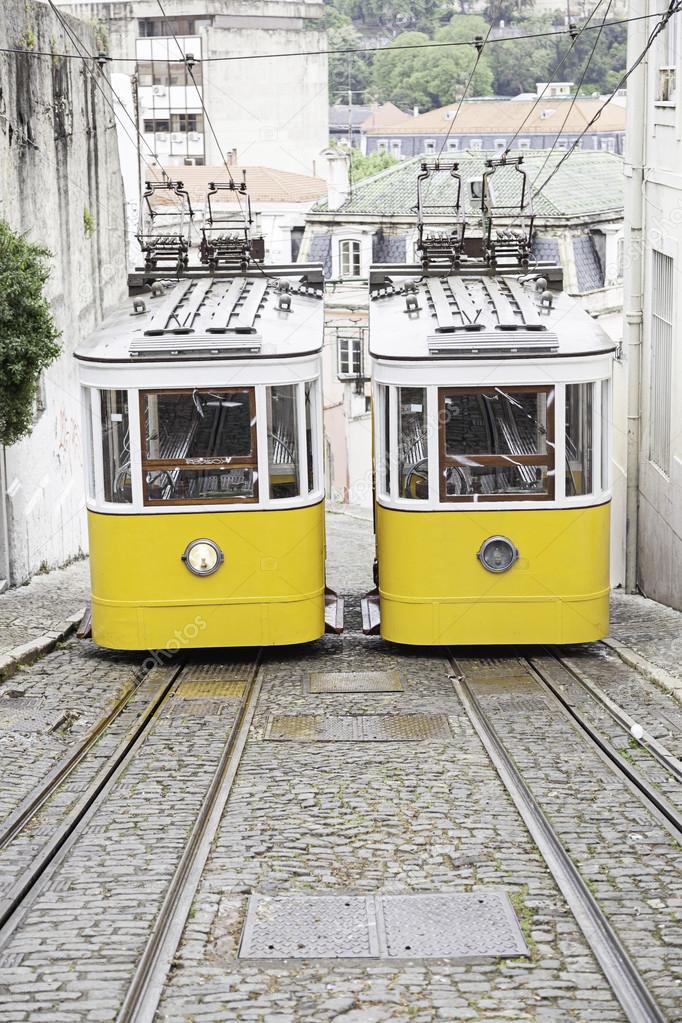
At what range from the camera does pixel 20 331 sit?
13945 millimetres

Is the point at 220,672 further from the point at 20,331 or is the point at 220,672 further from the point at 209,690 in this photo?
the point at 20,331

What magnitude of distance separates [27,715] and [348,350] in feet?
113

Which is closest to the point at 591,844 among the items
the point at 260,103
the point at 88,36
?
the point at 88,36

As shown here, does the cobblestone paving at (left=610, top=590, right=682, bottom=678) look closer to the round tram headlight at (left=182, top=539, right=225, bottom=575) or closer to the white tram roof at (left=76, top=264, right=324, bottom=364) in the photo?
the round tram headlight at (left=182, top=539, right=225, bottom=575)

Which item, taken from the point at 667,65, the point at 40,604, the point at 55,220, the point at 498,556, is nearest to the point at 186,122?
the point at 55,220

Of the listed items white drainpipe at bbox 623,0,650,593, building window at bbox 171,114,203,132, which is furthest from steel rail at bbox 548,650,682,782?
building window at bbox 171,114,203,132

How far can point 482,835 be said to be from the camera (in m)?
7.73

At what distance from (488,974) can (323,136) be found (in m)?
65.7

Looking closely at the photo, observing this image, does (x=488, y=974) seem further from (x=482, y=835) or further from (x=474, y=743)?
(x=474, y=743)

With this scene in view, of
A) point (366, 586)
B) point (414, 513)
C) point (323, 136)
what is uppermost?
point (323, 136)

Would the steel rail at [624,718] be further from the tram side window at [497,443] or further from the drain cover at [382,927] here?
the drain cover at [382,927]

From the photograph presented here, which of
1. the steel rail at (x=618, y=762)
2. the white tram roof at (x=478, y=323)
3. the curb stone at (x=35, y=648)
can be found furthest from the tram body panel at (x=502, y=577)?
the curb stone at (x=35, y=648)

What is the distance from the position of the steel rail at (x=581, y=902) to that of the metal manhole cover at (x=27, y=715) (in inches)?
115

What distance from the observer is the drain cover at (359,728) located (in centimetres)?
985
